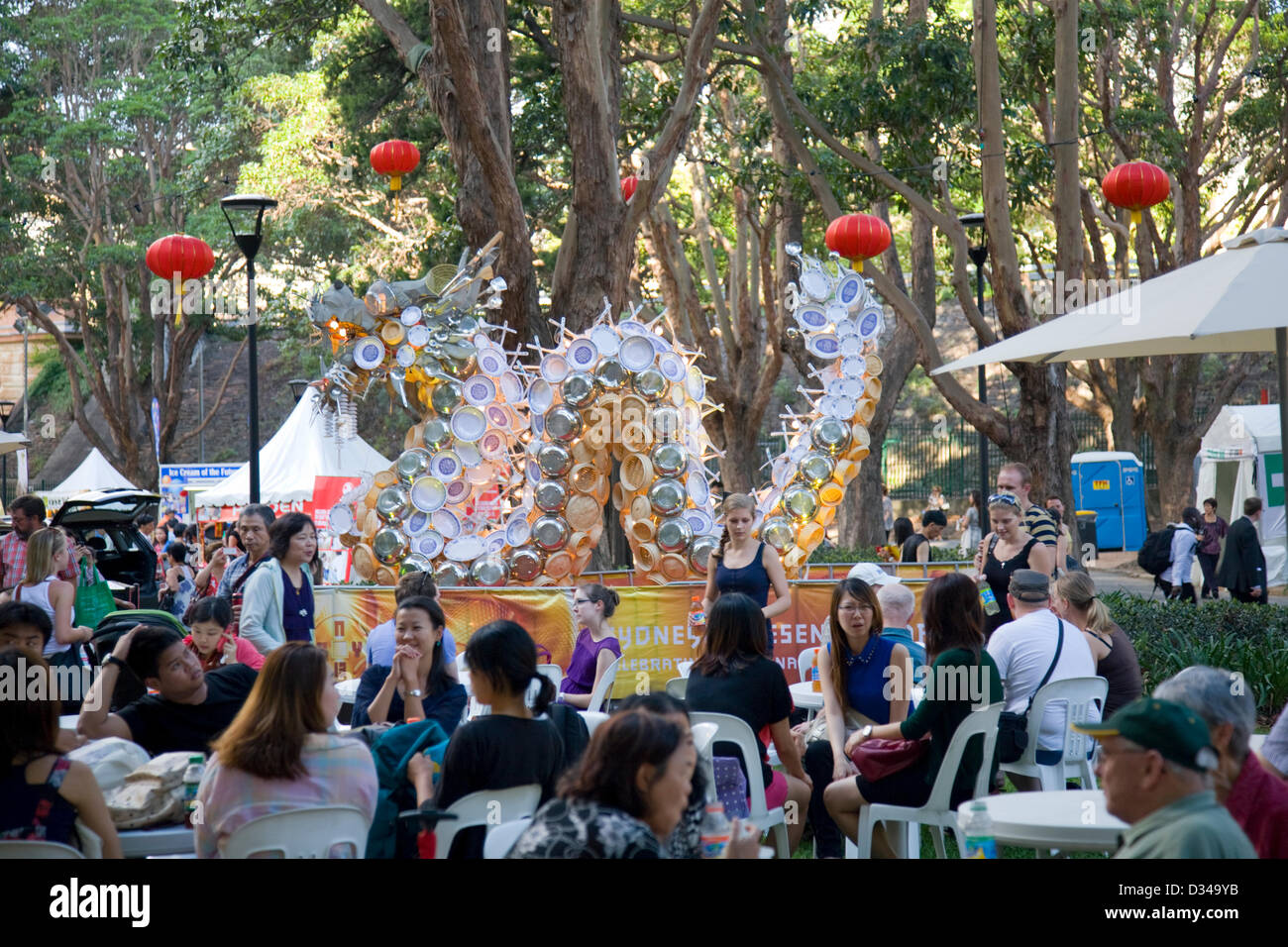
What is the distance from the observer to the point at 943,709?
5.05 m

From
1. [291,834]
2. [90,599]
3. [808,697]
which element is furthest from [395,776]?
[90,599]

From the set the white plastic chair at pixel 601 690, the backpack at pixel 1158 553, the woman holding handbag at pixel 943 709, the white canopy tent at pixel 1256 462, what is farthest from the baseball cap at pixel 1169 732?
the white canopy tent at pixel 1256 462

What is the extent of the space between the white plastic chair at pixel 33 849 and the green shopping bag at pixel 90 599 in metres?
5.19

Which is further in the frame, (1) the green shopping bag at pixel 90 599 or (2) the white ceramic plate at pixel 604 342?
(2) the white ceramic plate at pixel 604 342

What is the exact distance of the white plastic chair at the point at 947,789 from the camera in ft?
16.8

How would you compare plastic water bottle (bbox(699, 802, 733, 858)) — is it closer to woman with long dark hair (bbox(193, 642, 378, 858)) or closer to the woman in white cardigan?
woman with long dark hair (bbox(193, 642, 378, 858))

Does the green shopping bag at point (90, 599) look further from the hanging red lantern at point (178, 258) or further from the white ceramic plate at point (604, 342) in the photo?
the hanging red lantern at point (178, 258)

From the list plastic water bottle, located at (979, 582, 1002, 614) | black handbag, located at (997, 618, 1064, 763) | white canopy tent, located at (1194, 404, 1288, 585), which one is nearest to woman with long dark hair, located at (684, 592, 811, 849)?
black handbag, located at (997, 618, 1064, 763)

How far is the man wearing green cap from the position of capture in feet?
9.55

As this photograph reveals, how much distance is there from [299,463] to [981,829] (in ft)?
63.8

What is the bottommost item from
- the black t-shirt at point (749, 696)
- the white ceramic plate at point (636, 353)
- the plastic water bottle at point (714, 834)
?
the plastic water bottle at point (714, 834)
